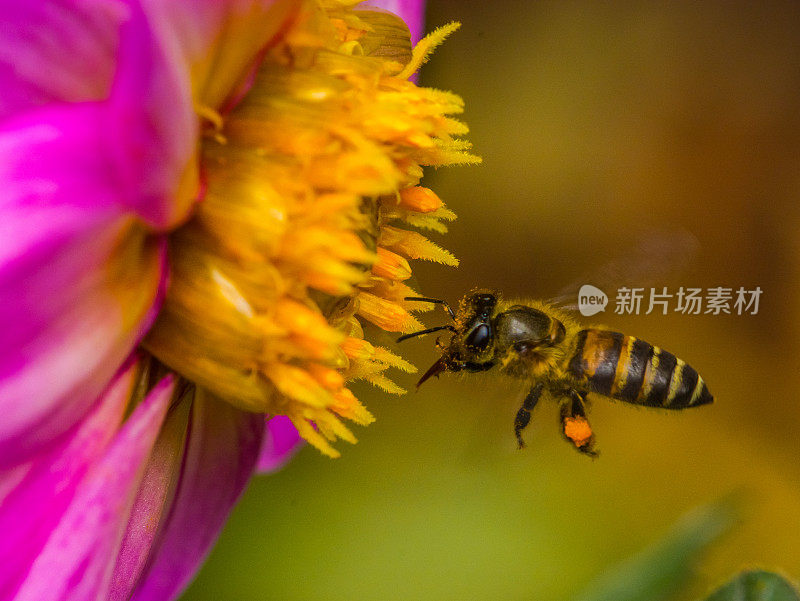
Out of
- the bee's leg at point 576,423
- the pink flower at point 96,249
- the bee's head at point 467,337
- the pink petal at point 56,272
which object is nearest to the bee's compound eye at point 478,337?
the bee's head at point 467,337

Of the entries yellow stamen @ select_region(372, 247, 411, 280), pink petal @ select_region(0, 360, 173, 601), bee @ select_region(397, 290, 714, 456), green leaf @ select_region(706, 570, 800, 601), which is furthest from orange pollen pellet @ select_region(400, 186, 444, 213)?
green leaf @ select_region(706, 570, 800, 601)

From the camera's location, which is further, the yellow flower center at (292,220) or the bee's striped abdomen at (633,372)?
the bee's striped abdomen at (633,372)

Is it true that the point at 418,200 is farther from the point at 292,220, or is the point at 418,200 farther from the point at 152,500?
the point at 152,500

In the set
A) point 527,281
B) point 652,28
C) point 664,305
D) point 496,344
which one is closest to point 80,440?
point 496,344

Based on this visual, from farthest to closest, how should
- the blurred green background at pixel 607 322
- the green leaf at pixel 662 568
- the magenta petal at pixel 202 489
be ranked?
1. the blurred green background at pixel 607 322
2. the green leaf at pixel 662 568
3. the magenta petal at pixel 202 489

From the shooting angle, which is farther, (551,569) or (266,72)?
(551,569)

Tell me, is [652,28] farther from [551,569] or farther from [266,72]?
[266,72]

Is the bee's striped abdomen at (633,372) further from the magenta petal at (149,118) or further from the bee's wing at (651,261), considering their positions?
the magenta petal at (149,118)
